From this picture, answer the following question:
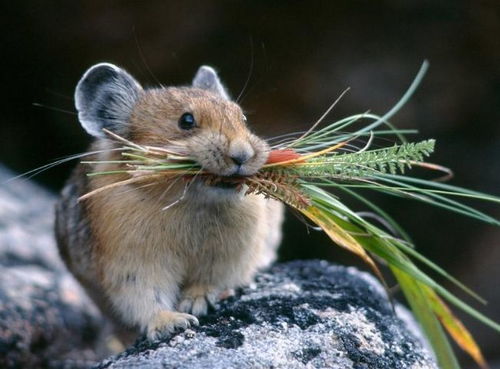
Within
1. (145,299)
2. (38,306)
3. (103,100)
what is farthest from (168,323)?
(38,306)

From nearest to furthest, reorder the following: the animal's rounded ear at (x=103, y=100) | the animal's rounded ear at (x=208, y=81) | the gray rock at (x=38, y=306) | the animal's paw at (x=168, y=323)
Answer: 1. the animal's paw at (x=168, y=323)
2. the animal's rounded ear at (x=103, y=100)
3. the animal's rounded ear at (x=208, y=81)
4. the gray rock at (x=38, y=306)

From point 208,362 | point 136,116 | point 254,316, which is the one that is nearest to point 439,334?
point 254,316

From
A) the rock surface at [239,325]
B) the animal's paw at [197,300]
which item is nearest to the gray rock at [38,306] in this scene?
the rock surface at [239,325]

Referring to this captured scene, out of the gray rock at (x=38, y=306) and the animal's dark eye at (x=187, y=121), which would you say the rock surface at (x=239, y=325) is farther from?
the animal's dark eye at (x=187, y=121)

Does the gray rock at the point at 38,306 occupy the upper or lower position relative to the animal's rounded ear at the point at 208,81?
lower

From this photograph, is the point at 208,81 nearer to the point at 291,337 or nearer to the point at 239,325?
the point at 239,325

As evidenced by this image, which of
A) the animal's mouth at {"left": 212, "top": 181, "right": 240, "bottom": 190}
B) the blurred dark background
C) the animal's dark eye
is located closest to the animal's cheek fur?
the animal's mouth at {"left": 212, "top": 181, "right": 240, "bottom": 190}

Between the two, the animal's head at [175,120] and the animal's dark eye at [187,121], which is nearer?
the animal's head at [175,120]

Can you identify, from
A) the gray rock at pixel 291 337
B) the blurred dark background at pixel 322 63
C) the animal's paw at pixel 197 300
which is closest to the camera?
the gray rock at pixel 291 337
